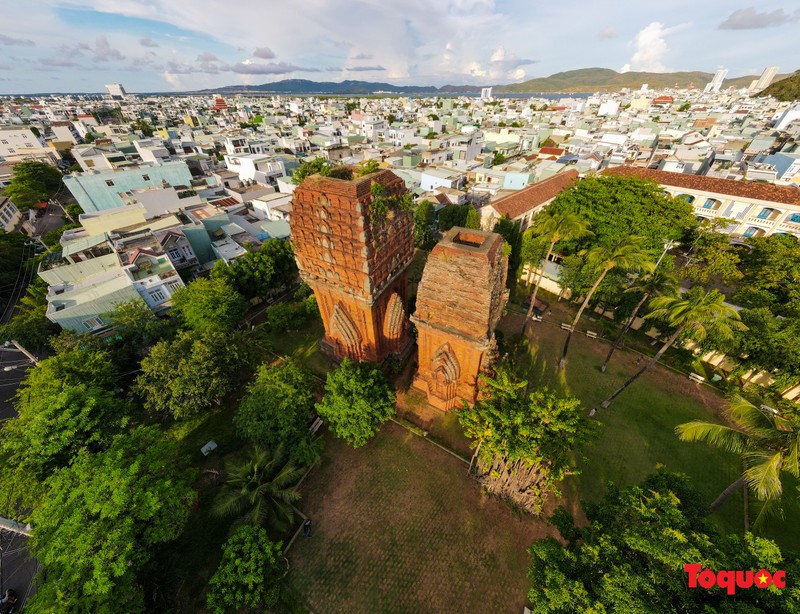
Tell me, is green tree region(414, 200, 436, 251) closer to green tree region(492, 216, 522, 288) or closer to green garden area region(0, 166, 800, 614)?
green tree region(492, 216, 522, 288)

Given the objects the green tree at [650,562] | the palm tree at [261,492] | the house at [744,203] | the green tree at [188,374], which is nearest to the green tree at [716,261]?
the house at [744,203]

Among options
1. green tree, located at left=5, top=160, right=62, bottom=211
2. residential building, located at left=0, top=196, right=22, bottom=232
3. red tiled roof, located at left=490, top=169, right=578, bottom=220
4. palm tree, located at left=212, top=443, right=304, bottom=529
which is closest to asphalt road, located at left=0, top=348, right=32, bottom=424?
palm tree, located at left=212, top=443, right=304, bottom=529

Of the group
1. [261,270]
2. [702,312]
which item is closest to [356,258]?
[261,270]

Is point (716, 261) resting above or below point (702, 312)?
below

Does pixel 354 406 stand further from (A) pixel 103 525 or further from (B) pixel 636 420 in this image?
(B) pixel 636 420

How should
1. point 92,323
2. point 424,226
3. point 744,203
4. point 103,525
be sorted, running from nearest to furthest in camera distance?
point 103,525, point 92,323, point 744,203, point 424,226

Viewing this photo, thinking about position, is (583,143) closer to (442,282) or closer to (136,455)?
(442,282)
